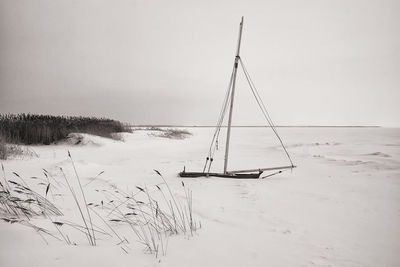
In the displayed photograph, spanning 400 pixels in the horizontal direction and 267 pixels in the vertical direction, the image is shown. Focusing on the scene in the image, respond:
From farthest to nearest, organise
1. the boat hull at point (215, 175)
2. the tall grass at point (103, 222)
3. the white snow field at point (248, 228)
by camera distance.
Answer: the boat hull at point (215, 175) < the tall grass at point (103, 222) < the white snow field at point (248, 228)

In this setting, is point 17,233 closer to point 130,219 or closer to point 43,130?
point 130,219

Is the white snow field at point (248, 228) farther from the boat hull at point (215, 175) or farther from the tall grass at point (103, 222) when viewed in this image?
the boat hull at point (215, 175)

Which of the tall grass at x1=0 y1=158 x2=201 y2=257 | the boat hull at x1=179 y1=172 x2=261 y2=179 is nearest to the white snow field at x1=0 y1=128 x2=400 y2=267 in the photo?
the tall grass at x1=0 y1=158 x2=201 y2=257

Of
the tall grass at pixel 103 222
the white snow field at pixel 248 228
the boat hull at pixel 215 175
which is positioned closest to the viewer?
the white snow field at pixel 248 228

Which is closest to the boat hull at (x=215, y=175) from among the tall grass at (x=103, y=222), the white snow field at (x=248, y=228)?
the white snow field at (x=248, y=228)

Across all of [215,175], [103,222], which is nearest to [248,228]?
[103,222]

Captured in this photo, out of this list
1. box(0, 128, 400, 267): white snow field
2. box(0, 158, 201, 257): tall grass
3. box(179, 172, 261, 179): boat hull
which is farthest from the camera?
box(179, 172, 261, 179): boat hull

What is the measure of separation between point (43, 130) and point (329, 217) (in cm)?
1528

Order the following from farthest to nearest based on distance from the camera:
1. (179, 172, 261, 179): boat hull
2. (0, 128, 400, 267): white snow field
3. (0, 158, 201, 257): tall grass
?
(179, 172, 261, 179): boat hull
(0, 158, 201, 257): tall grass
(0, 128, 400, 267): white snow field

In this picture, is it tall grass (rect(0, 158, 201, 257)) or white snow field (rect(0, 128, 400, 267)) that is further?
tall grass (rect(0, 158, 201, 257))

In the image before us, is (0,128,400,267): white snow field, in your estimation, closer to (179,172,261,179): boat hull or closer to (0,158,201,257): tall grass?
(0,158,201,257): tall grass

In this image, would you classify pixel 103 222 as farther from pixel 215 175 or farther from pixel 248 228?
pixel 215 175

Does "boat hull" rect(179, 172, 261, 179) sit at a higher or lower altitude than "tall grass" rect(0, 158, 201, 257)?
lower

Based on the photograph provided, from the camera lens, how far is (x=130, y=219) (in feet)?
12.8
